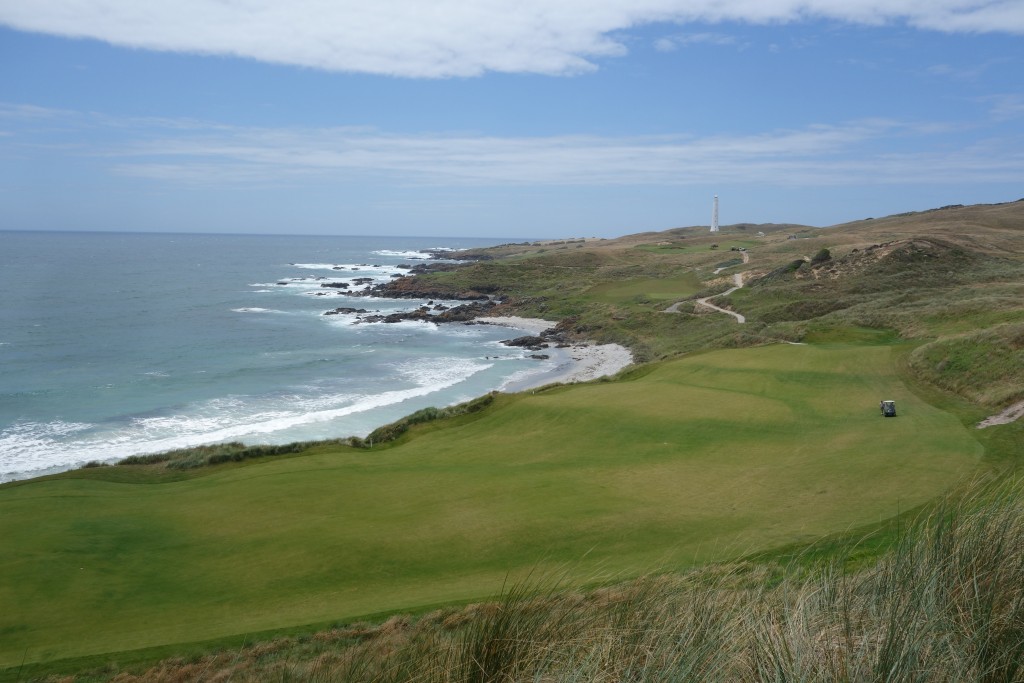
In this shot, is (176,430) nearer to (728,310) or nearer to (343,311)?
(728,310)

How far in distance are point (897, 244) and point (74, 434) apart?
6803cm

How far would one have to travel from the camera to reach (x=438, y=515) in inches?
621

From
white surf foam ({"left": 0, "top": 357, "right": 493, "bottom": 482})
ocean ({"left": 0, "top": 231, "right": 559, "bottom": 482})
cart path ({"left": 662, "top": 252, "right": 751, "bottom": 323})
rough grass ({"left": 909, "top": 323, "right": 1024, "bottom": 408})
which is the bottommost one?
white surf foam ({"left": 0, "top": 357, "right": 493, "bottom": 482})

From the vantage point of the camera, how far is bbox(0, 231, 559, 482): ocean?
108 feet

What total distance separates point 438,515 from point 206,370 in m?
37.5

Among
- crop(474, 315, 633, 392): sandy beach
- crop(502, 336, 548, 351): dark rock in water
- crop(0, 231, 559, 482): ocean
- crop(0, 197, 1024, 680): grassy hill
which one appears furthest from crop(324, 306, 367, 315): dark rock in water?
crop(0, 197, 1024, 680): grassy hill

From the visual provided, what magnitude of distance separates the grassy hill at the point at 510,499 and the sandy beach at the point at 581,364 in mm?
10988

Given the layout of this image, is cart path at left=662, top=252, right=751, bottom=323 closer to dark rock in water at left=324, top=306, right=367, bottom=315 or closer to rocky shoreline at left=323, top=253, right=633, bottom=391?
rocky shoreline at left=323, top=253, right=633, bottom=391

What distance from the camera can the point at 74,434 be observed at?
3272cm

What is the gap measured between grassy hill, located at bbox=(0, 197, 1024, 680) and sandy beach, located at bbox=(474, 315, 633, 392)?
1099cm

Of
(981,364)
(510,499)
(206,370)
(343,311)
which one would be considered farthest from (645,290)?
(510,499)

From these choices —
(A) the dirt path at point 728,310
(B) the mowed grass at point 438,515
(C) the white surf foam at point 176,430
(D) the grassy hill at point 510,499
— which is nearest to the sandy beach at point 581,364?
(C) the white surf foam at point 176,430

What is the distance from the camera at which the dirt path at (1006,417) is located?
66.7ft

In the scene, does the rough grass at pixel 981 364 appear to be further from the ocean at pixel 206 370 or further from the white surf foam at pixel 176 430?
the white surf foam at pixel 176 430
